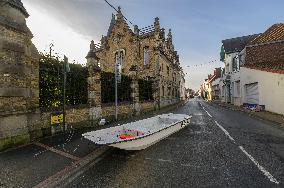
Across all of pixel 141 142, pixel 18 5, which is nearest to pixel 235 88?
pixel 141 142

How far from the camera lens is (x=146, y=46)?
1174 inches

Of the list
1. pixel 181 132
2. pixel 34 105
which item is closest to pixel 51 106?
pixel 34 105

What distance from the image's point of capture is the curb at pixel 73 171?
5160mm

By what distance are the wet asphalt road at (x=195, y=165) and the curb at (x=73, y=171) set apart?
188mm

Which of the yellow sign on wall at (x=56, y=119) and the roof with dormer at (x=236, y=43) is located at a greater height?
A: the roof with dormer at (x=236, y=43)

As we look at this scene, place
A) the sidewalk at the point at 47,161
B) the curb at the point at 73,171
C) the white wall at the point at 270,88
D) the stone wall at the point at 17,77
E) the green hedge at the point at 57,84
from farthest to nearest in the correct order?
the white wall at the point at 270,88, the green hedge at the point at 57,84, the stone wall at the point at 17,77, the sidewalk at the point at 47,161, the curb at the point at 73,171

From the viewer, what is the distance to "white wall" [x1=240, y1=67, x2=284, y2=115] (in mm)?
18469

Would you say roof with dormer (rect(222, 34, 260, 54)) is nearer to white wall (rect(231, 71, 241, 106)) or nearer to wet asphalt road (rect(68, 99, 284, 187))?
white wall (rect(231, 71, 241, 106))

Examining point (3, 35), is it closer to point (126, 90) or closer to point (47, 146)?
point (47, 146)

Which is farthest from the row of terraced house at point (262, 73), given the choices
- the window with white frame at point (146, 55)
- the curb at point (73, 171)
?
the curb at point (73, 171)

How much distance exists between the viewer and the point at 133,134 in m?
8.93

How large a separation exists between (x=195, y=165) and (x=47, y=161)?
13.8 feet

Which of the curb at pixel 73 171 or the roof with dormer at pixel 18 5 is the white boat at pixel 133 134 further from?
the roof with dormer at pixel 18 5

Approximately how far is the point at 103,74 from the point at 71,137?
6.05 metres
